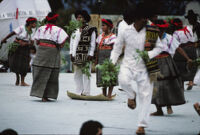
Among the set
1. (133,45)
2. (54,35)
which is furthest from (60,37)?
(133,45)

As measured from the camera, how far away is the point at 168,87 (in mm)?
10219

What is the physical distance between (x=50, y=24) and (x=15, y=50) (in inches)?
181

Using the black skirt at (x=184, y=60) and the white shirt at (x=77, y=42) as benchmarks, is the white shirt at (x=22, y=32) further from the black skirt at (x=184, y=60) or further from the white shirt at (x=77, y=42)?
the black skirt at (x=184, y=60)

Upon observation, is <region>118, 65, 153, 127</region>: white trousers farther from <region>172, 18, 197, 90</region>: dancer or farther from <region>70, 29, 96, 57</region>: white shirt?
<region>172, 18, 197, 90</region>: dancer

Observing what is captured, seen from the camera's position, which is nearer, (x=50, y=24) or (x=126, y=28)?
(x=126, y=28)

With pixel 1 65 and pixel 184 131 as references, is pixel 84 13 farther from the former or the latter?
pixel 1 65

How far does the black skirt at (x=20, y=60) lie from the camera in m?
16.5

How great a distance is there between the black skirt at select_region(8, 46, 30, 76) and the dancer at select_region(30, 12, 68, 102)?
4.28m

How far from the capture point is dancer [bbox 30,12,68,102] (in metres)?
12.0

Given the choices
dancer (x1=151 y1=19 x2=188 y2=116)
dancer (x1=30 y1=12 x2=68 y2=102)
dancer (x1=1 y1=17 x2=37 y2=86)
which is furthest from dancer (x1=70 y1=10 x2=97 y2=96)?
dancer (x1=1 y1=17 x2=37 y2=86)

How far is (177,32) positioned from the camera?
15.2 m

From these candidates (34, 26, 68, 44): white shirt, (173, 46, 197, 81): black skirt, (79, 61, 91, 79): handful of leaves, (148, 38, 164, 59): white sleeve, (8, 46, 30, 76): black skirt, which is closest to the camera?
(148, 38, 164, 59): white sleeve

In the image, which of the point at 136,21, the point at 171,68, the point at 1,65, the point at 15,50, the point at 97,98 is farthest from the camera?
the point at 1,65

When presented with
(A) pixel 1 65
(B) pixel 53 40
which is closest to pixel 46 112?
(B) pixel 53 40
